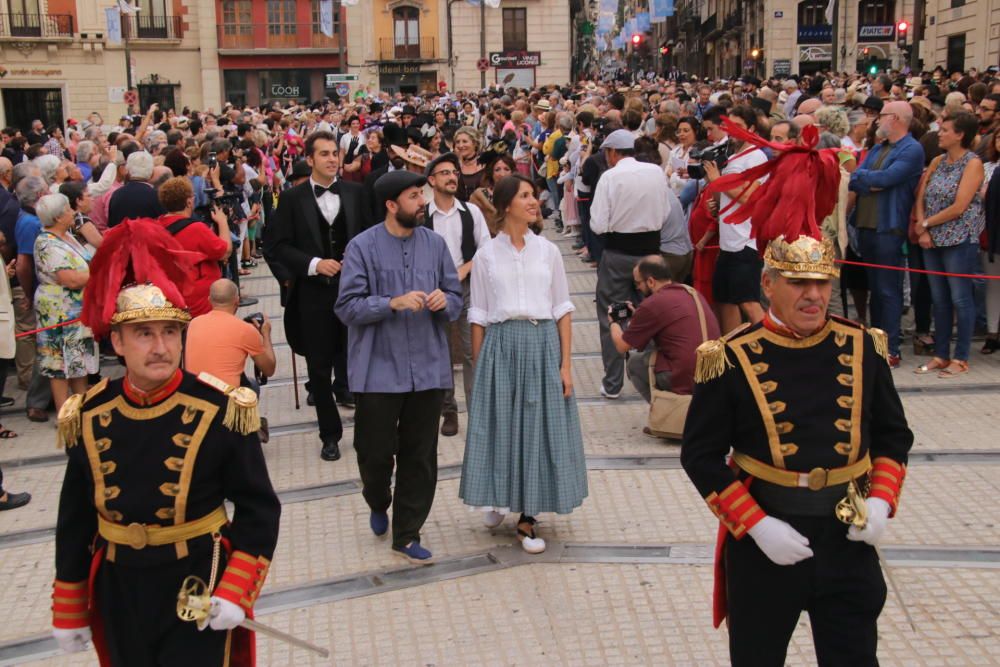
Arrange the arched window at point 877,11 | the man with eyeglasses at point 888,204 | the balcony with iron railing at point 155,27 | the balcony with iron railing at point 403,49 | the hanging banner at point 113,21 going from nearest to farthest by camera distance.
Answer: the man with eyeglasses at point 888,204 < the hanging banner at point 113,21 < the arched window at point 877,11 < the balcony with iron railing at point 155,27 < the balcony with iron railing at point 403,49

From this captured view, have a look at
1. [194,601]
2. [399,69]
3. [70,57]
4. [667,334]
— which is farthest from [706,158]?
[399,69]

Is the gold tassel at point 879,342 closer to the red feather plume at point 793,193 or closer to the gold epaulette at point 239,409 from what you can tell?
the red feather plume at point 793,193

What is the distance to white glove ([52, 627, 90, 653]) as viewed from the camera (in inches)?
137

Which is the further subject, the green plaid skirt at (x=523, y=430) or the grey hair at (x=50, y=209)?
the grey hair at (x=50, y=209)

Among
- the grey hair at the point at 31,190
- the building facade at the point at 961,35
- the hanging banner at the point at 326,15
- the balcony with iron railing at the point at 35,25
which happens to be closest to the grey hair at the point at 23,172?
the grey hair at the point at 31,190

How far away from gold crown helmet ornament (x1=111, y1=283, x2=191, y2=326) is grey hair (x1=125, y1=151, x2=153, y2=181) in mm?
6568

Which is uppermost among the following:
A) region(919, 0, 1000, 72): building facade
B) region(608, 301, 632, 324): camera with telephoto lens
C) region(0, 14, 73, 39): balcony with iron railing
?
region(0, 14, 73, 39): balcony with iron railing

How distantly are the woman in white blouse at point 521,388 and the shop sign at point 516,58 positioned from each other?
52806 mm

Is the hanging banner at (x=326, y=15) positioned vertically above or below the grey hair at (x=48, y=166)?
above

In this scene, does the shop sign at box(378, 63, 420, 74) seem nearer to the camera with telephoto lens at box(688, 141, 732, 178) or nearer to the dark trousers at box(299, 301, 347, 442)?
the camera with telephoto lens at box(688, 141, 732, 178)

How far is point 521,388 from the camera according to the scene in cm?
598

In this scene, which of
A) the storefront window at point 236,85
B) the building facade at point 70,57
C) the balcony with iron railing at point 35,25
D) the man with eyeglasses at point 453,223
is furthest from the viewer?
the storefront window at point 236,85

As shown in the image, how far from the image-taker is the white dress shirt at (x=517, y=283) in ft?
19.8

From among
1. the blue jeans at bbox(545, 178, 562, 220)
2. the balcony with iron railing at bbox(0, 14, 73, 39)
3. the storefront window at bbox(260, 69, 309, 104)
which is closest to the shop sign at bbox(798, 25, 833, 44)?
the storefront window at bbox(260, 69, 309, 104)
